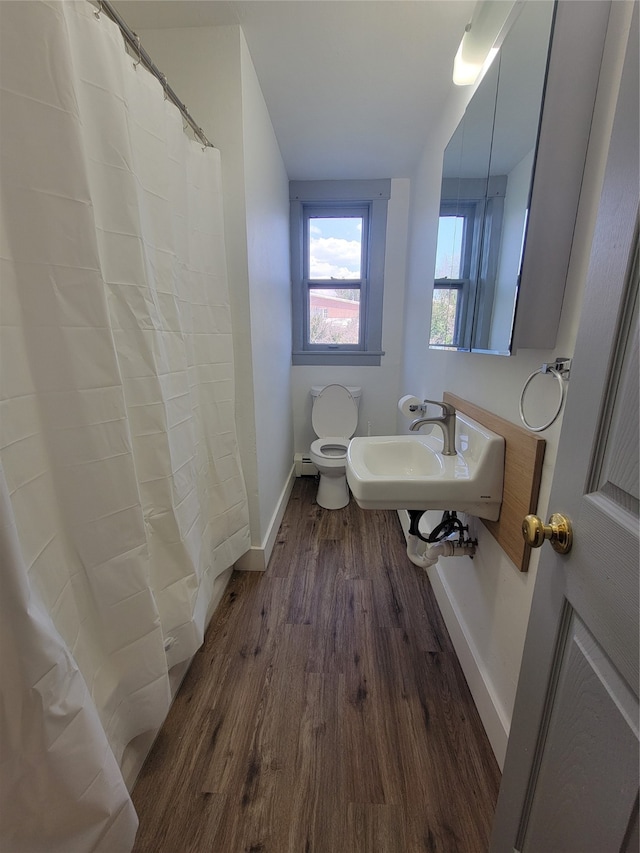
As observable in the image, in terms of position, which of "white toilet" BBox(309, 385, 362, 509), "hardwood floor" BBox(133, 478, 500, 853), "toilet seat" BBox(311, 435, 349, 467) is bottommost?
"hardwood floor" BBox(133, 478, 500, 853)

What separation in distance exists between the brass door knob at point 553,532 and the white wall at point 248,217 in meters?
1.32

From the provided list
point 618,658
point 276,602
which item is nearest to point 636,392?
point 618,658

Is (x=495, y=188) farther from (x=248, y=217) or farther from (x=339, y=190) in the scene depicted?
(x=339, y=190)

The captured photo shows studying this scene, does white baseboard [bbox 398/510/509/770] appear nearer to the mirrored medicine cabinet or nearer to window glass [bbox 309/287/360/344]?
the mirrored medicine cabinet

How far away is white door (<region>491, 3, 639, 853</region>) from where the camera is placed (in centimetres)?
44

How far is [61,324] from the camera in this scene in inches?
27.1

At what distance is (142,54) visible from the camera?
0.93 m

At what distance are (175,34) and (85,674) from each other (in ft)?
7.22

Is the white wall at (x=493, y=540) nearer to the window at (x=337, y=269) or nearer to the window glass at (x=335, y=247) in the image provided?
the window at (x=337, y=269)

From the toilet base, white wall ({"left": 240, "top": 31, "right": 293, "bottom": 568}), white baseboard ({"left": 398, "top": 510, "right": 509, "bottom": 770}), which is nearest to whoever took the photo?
white baseboard ({"left": 398, "top": 510, "right": 509, "bottom": 770})

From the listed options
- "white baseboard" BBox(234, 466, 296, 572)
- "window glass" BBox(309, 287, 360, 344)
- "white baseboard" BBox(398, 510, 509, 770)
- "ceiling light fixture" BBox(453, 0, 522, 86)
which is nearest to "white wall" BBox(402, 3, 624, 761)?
"white baseboard" BBox(398, 510, 509, 770)

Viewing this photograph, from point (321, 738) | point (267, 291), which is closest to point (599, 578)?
point (321, 738)

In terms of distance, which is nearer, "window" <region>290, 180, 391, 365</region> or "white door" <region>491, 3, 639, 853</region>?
"white door" <region>491, 3, 639, 853</region>

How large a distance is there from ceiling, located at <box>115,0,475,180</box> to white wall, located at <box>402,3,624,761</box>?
25 cm
